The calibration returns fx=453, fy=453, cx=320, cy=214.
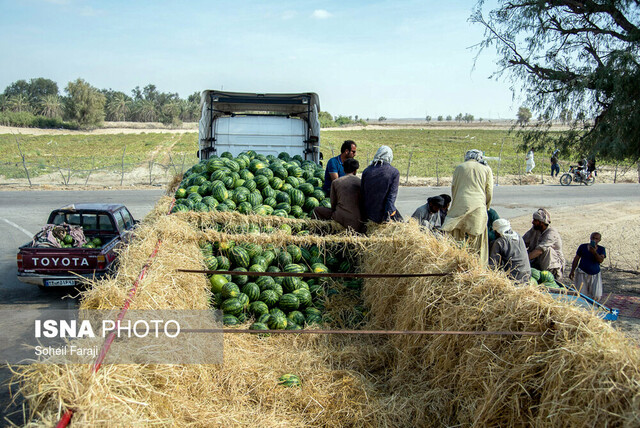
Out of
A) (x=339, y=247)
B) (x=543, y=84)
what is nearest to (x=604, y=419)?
(x=339, y=247)

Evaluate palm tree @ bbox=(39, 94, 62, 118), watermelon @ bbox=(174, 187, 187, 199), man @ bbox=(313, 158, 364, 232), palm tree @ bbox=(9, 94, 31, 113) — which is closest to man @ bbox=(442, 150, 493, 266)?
man @ bbox=(313, 158, 364, 232)

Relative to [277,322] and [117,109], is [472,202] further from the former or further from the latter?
[117,109]

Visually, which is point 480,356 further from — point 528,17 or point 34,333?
point 528,17

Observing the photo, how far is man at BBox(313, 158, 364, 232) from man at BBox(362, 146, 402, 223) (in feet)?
0.50

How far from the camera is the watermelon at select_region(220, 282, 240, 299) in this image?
19.2ft

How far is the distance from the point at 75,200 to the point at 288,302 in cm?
1597

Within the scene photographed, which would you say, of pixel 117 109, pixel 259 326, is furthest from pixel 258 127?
pixel 117 109

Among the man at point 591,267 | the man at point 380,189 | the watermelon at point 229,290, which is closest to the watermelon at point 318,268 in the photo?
the man at point 380,189

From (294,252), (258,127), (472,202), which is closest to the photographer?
(472,202)

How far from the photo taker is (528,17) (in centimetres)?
834

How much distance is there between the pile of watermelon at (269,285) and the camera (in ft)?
18.9

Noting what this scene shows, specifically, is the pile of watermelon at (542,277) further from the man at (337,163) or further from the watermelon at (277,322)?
the watermelon at (277,322)

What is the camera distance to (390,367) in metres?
4.93

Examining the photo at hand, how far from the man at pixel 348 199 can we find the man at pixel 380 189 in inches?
6.0
